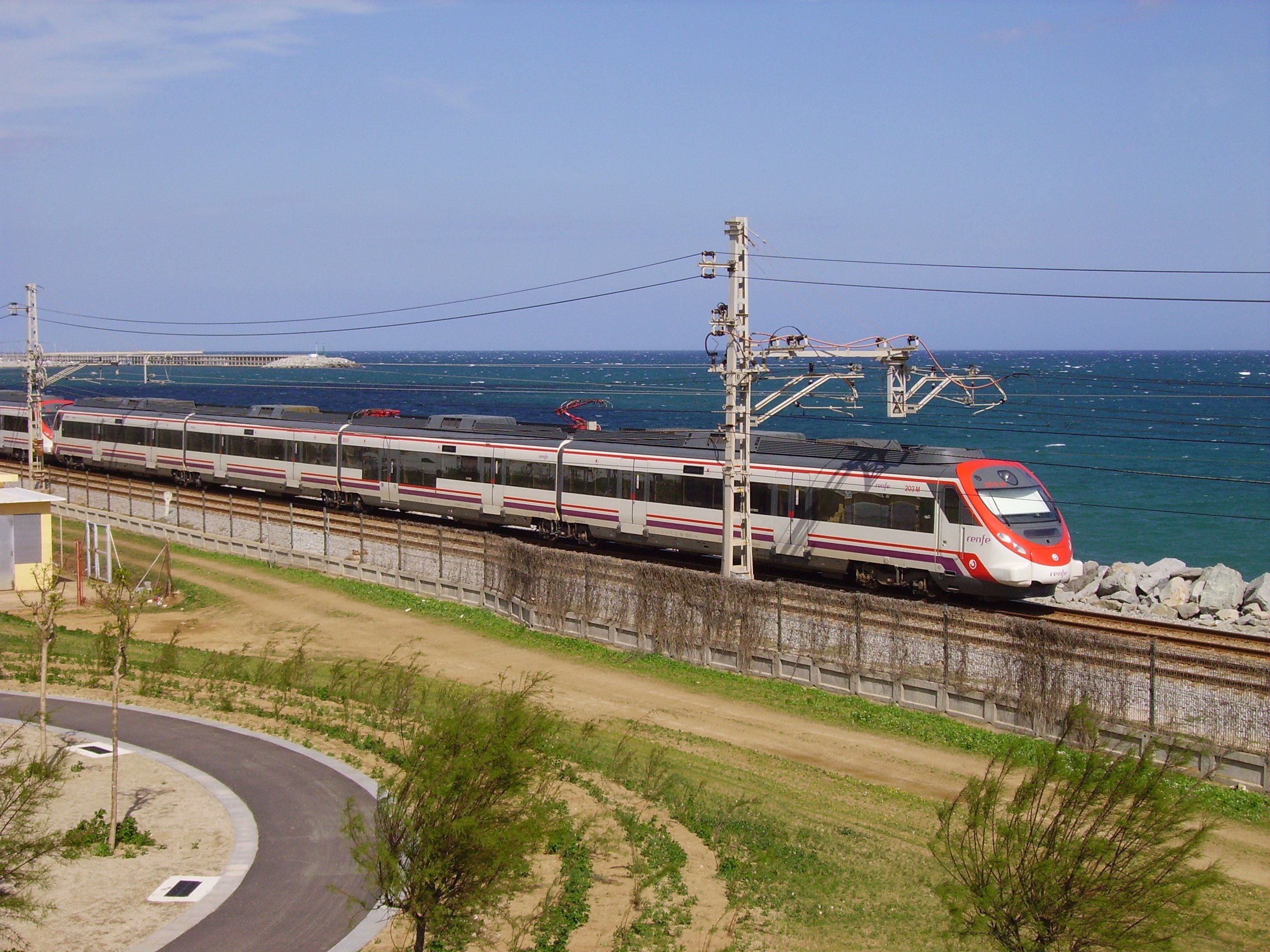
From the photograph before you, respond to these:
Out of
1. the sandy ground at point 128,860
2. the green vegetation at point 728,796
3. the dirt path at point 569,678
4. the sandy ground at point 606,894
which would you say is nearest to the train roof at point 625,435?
the green vegetation at point 728,796

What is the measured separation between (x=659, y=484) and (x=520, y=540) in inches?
194

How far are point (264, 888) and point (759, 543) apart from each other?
17.9 m

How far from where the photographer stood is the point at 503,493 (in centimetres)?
3562

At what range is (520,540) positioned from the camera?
109ft

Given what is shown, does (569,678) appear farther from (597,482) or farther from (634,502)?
(597,482)

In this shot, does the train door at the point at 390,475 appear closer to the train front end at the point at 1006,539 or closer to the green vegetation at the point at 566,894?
the train front end at the point at 1006,539

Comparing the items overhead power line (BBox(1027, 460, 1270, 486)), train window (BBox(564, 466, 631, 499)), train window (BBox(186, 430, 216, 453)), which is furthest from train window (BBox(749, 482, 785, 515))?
train window (BBox(186, 430, 216, 453))

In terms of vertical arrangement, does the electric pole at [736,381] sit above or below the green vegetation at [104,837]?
above

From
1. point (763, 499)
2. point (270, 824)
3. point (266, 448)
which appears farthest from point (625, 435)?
point (270, 824)

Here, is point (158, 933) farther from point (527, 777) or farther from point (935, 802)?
point (935, 802)

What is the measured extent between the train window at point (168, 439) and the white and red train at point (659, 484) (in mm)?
79

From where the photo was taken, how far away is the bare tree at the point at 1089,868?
8.81 meters

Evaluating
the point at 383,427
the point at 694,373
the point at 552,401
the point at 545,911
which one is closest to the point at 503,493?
the point at 383,427

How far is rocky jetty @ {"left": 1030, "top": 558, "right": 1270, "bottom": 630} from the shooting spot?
105 feet
